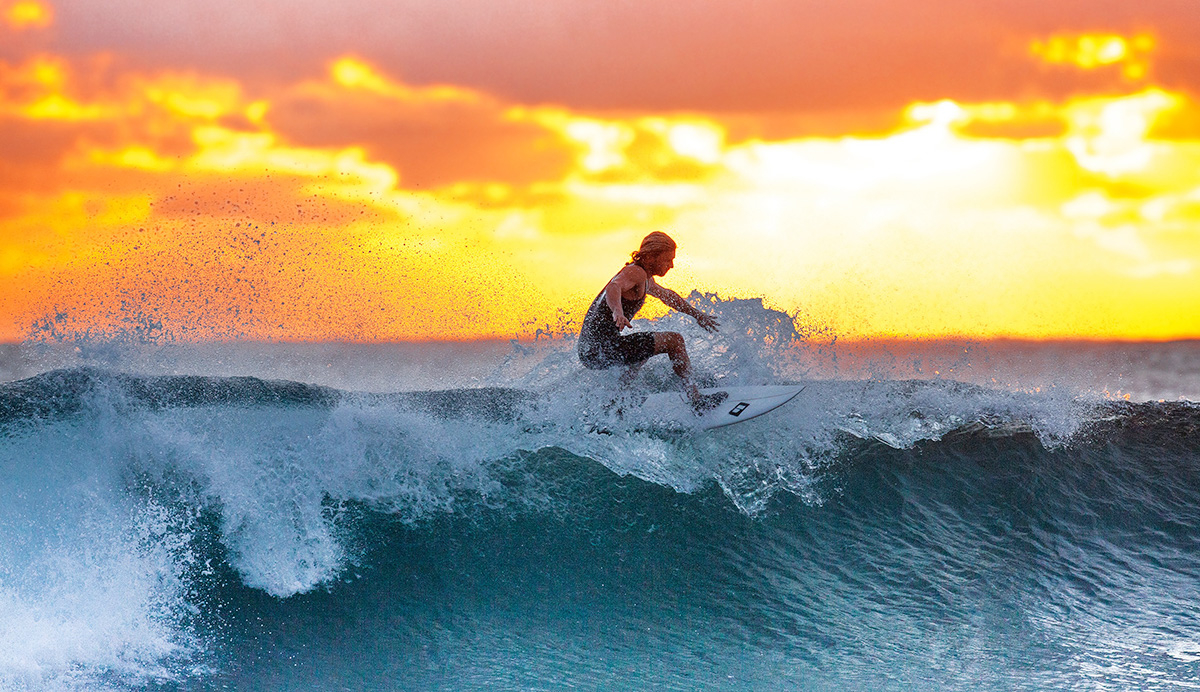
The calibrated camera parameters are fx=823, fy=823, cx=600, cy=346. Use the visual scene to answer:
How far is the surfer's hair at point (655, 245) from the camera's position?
19.2 ft

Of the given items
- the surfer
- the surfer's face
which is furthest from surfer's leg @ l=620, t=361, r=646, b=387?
the surfer's face

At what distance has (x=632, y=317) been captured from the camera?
20.0 ft

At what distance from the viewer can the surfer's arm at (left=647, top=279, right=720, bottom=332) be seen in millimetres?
6078

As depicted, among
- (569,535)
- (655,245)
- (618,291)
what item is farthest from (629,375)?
(569,535)

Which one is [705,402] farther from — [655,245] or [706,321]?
[655,245]

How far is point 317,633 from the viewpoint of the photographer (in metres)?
4.71

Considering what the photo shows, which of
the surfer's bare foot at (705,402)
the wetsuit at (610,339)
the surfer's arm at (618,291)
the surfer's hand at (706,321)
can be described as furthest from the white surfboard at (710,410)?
the surfer's arm at (618,291)

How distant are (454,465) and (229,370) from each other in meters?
3.60

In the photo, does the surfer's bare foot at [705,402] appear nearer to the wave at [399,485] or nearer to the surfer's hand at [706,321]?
the wave at [399,485]

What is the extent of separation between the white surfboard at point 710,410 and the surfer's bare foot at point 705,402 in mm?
23

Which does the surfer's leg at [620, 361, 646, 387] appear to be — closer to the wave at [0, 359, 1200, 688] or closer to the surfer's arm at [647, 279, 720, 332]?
the wave at [0, 359, 1200, 688]

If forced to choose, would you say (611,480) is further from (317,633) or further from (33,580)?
(33,580)

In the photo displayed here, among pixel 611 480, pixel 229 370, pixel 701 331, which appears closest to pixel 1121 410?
pixel 701 331

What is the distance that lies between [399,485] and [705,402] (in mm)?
2344
